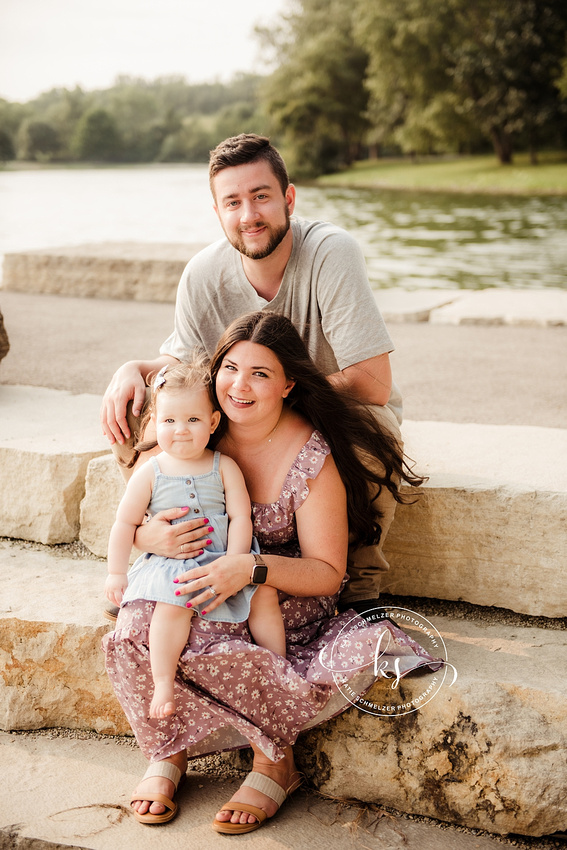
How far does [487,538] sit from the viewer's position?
266 centimetres

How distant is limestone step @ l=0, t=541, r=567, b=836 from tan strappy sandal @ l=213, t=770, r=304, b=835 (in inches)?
4.9

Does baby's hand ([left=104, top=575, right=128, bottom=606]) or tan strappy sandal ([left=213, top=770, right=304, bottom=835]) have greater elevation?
baby's hand ([left=104, top=575, right=128, bottom=606])

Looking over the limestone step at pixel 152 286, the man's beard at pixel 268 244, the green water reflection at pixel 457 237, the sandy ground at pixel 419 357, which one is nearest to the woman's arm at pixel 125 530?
the man's beard at pixel 268 244

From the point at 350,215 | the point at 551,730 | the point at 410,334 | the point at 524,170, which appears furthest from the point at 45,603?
the point at 524,170

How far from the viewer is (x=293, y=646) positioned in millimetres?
2305

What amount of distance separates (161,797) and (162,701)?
11.2 inches

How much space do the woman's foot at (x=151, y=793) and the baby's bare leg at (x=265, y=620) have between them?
44 cm

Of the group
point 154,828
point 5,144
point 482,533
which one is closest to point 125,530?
point 154,828

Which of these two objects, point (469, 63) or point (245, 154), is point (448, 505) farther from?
point (469, 63)

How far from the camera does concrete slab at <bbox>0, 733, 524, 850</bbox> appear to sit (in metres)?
2.08

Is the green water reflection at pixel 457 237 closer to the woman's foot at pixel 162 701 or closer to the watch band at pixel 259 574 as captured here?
the watch band at pixel 259 574

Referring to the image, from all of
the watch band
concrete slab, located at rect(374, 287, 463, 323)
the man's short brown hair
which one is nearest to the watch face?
the watch band

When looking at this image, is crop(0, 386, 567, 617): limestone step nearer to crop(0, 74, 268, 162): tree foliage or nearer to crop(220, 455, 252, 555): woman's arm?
crop(220, 455, 252, 555): woman's arm

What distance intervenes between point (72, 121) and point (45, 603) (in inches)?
1851
